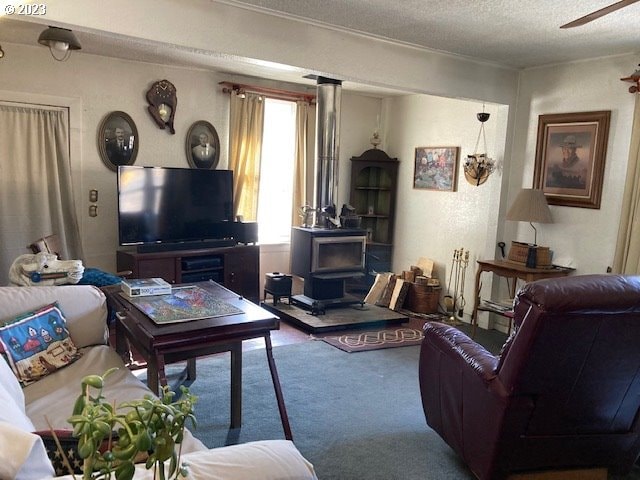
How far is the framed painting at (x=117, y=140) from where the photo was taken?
4.75 metres

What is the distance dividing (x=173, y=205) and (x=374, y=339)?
7.46 ft

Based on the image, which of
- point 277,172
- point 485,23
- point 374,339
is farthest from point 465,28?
point 277,172

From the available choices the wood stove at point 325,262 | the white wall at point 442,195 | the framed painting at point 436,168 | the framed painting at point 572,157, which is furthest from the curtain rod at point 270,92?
the framed painting at point 572,157

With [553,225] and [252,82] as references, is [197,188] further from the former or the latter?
[553,225]

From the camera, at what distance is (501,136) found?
4.86 m

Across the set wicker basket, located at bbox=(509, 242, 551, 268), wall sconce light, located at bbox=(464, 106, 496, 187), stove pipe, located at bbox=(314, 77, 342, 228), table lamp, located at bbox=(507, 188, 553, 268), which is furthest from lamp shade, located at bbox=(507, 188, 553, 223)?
stove pipe, located at bbox=(314, 77, 342, 228)

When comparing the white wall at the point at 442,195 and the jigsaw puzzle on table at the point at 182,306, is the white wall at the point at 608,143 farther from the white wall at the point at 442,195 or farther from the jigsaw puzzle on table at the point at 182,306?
the jigsaw puzzle on table at the point at 182,306

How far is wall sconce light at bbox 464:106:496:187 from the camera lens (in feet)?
16.2

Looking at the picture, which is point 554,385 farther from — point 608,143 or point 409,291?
point 409,291

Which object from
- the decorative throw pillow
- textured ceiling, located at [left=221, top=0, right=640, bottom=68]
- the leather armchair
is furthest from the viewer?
textured ceiling, located at [left=221, top=0, right=640, bottom=68]

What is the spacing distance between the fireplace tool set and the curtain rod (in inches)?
94.8

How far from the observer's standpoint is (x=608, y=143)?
13.4 feet

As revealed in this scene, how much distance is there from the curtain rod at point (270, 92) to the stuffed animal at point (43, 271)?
8.74 feet

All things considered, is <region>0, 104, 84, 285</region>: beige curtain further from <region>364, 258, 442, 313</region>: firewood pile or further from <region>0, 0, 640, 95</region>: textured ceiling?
<region>364, 258, 442, 313</region>: firewood pile
